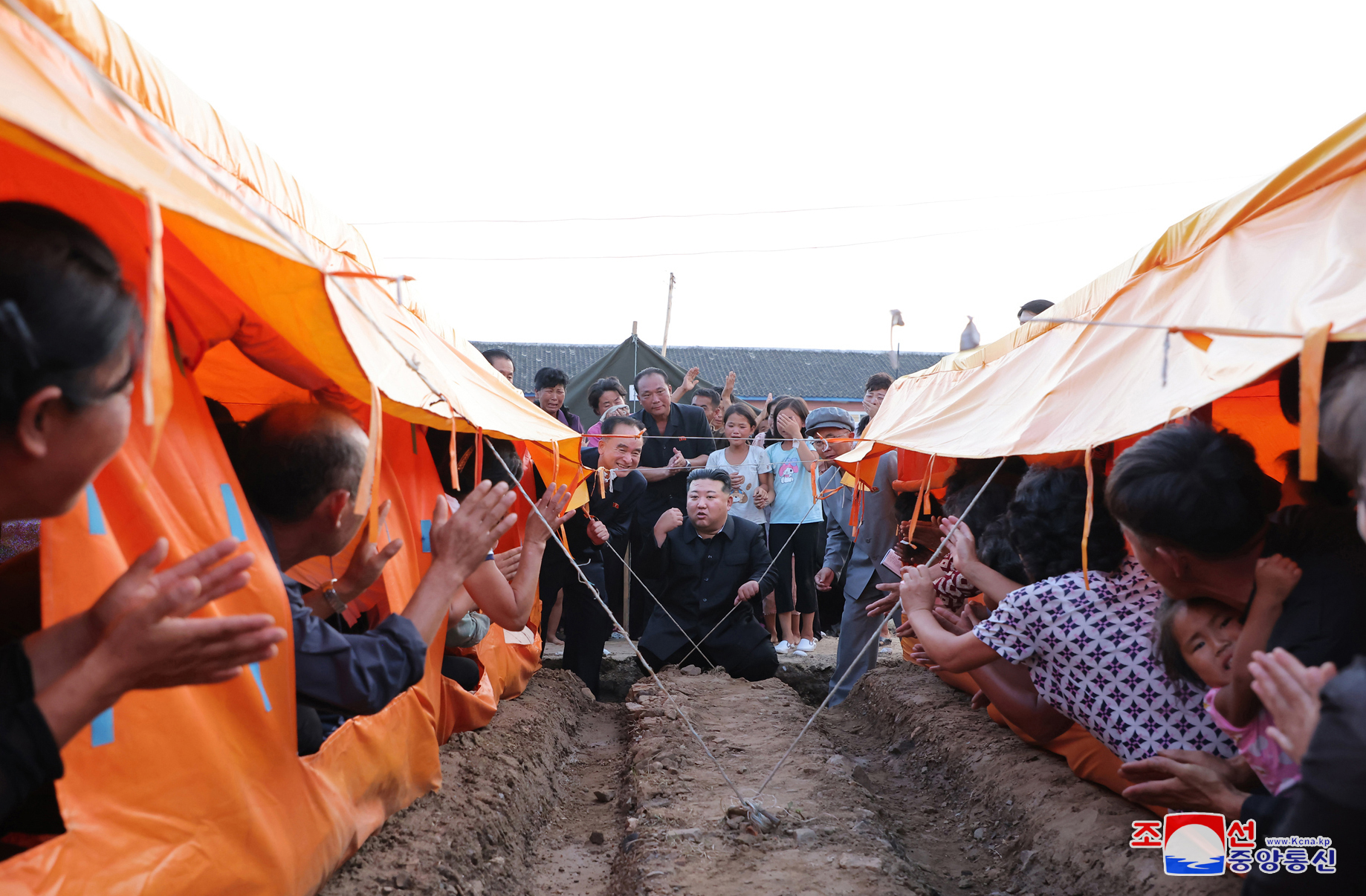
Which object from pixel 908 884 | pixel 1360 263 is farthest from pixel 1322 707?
pixel 908 884

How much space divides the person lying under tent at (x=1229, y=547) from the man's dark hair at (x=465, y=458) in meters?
2.34

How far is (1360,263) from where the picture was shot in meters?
1.74

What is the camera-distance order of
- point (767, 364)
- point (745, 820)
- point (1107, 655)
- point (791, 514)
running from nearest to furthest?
point (1107, 655) → point (745, 820) → point (791, 514) → point (767, 364)

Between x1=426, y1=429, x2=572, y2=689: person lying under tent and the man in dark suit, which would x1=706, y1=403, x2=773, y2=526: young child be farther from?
x1=426, y1=429, x2=572, y2=689: person lying under tent

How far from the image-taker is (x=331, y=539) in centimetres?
222

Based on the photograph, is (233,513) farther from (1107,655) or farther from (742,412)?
(742,412)

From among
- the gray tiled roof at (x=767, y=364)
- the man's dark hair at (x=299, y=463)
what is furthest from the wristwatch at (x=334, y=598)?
the gray tiled roof at (x=767, y=364)

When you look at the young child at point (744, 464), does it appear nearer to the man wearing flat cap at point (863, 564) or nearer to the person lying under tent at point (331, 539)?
the man wearing flat cap at point (863, 564)

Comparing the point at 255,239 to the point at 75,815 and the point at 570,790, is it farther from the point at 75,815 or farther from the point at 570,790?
the point at 570,790

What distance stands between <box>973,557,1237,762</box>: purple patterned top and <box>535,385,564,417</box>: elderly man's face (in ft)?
13.5

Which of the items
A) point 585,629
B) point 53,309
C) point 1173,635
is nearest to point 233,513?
point 53,309

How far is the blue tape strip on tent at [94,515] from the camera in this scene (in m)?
1.61

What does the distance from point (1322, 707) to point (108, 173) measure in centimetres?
197

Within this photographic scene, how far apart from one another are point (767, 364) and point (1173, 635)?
105 feet
